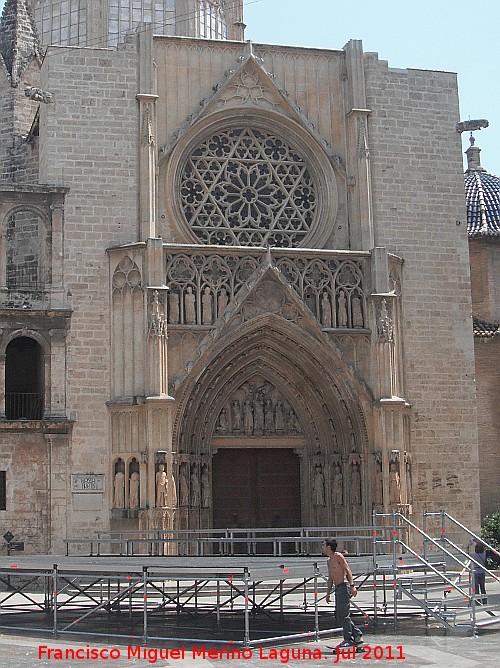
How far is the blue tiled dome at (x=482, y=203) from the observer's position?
102 feet

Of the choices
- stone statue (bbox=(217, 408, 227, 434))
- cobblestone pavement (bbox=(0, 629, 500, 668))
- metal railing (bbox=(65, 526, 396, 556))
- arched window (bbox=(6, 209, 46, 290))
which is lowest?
cobblestone pavement (bbox=(0, 629, 500, 668))

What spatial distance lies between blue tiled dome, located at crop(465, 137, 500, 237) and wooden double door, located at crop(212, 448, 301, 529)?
8759mm

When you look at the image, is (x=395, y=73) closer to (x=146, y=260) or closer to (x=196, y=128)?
(x=196, y=128)

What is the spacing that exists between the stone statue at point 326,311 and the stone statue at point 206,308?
7.93 feet

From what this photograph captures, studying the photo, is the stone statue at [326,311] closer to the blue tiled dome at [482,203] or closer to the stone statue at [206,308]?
the stone statue at [206,308]

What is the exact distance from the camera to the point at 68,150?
25203 millimetres

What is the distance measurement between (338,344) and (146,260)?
174 inches

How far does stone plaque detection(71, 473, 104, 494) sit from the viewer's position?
78.4 ft

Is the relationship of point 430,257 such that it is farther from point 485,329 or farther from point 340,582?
point 340,582

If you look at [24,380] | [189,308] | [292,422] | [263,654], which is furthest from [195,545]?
[263,654]

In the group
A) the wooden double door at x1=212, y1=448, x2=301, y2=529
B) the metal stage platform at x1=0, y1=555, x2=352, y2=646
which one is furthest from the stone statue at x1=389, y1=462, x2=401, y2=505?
the metal stage platform at x1=0, y1=555, x2=352, y2=646

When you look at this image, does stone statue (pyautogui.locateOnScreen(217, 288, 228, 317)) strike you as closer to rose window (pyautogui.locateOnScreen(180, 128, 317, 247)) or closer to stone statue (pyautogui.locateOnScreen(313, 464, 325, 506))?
rose window (pyautogui.locateOnScreen(180, 128, 317, 247))

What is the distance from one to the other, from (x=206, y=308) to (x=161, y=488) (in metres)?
3.89

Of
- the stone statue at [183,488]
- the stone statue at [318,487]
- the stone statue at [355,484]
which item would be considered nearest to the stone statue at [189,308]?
the stone statue at [183,488]
